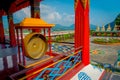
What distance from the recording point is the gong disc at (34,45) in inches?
122

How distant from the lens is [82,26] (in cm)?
415

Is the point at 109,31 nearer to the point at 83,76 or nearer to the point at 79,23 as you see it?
the point at 79,23

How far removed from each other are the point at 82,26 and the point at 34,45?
5.54 feet

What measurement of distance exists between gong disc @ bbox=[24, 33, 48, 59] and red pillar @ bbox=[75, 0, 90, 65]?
3.89 ft

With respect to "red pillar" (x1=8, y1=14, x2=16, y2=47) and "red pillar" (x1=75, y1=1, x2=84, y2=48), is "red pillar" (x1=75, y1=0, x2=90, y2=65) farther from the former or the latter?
"red pillar" (x1=8, y1=14, x2=16, y2=47)

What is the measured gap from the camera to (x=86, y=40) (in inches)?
169

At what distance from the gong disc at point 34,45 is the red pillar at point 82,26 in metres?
1.19

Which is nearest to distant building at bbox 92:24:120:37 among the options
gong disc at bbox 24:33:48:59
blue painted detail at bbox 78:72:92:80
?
blue painted detail at bbox 78:72:92:80

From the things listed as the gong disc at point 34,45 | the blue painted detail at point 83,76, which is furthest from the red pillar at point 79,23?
the gong disc at point 34,45

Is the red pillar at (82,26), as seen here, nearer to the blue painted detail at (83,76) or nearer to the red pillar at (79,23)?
the red pillar at (79,23)

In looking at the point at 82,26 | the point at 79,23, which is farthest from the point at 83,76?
the point at 79,23

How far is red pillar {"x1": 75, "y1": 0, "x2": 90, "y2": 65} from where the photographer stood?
410 centimetres

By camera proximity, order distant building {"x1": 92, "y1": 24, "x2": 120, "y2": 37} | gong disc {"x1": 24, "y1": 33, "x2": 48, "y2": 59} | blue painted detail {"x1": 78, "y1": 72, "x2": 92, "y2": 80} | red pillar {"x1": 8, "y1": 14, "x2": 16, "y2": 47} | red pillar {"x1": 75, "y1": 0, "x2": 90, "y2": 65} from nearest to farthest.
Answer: gong disc {"x1": 24, "y1": 33, "x2": 48, "y2": 59}
blue painted detail {"x1": 78, "y1": 72, "x2": 92, "y2": 80}
red pillar {"x1": 75, "y1": 0, "x2": 90, "y2": 65}
red pillar {"x1": 8, "y1": 14, "x2": 16, "y2": 47}
distant building {"x1": 92, "y1": 24, "x2": 120, "y2": 37}

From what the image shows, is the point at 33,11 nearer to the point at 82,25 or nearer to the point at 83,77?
the point at 82,25
